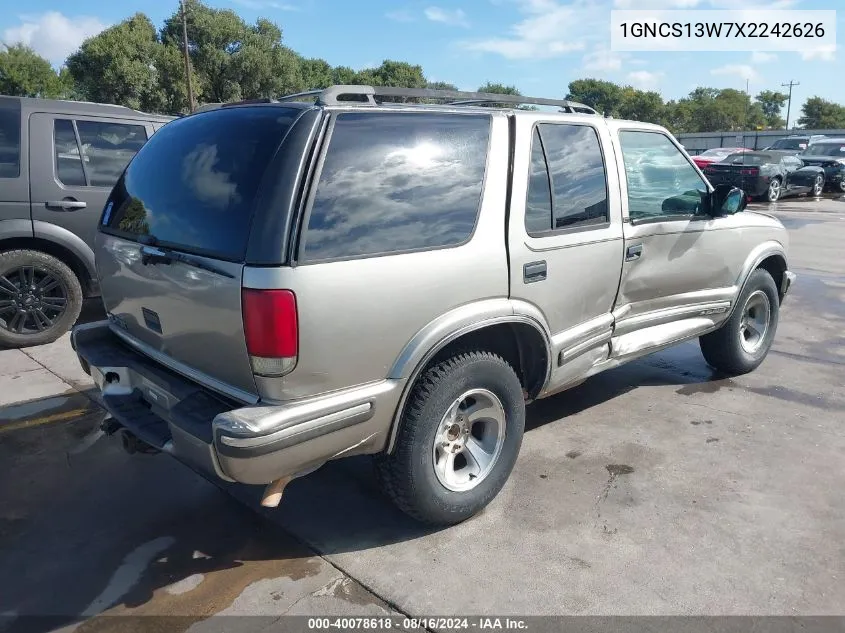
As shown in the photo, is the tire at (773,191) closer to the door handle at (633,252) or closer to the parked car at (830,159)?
the parked car at (830,159)

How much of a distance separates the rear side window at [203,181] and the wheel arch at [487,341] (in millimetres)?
821

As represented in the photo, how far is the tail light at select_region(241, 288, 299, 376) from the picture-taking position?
241 centimetres

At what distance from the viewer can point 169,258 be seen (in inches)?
110

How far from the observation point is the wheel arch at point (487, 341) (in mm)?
2787

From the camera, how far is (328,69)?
207ft

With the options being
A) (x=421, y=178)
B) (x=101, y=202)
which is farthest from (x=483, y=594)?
(x=101, y=202)

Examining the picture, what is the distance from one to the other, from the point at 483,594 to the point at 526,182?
1905mm

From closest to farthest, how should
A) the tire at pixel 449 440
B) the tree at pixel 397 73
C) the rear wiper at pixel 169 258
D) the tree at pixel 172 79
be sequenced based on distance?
the rear wiper at pixel 169 258
the tire at pixel 449 440
the tree at pixel 172 79
the tree at pixel 397 73

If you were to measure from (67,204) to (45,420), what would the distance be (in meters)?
2.26

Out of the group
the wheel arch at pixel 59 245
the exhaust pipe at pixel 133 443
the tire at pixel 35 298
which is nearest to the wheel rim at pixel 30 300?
the tire at pixel 35 298

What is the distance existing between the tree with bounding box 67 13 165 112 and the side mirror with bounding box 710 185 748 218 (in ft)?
128

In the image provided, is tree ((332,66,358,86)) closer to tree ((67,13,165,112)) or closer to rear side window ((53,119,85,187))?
tree ((67,13,165,112))

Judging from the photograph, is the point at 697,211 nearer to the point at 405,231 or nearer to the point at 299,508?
the point at 405,231

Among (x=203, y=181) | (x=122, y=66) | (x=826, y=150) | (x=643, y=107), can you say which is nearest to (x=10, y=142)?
(x=203, y=181)
